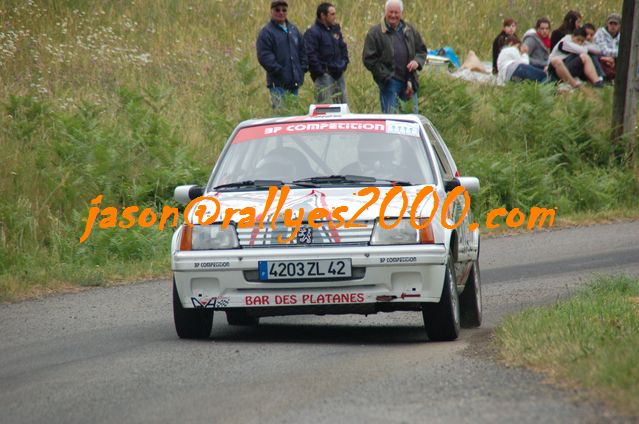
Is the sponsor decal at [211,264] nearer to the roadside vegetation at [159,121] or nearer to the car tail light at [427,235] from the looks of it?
the car tail light at [427,235]

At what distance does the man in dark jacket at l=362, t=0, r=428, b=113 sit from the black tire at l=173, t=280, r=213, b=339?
402 inches

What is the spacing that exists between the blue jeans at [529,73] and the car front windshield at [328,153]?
50.2 ft

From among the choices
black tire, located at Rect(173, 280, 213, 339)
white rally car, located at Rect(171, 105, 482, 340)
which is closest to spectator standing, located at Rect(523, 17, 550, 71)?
white rally car, located at Rect(171, 105, 482, 340)

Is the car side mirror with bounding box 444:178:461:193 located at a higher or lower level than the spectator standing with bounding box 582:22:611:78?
higher

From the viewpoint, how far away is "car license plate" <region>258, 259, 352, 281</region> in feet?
29.4

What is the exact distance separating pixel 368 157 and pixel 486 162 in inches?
419

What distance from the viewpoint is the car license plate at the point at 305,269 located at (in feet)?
29.4

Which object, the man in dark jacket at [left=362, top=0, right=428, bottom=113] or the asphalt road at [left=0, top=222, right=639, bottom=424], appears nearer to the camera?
the asphalt road at [left=0, top=222, right=639, bottom=424]

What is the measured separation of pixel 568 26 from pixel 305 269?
18770mm

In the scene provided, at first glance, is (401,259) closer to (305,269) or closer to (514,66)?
(305,269)

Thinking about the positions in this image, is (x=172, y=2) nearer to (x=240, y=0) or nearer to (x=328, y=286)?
(x=240, y=0)

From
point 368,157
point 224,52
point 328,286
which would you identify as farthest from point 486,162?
point 328,286

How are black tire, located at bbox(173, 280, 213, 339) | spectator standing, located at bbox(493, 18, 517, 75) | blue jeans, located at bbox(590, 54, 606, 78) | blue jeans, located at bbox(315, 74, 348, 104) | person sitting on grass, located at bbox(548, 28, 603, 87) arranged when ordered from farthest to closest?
1. blue jeans, located at bbox(590, 54, 606, 78)
2. person sitting on grass, located at bbox(548, 28, 603, 87)
3. spectator standing, located at bbox(493, 18, 517, 75)
4. blue jeans, located at bbox(315, 74, 348, 104)
5. black tire, located at bbox(173, 280, 213, 339)

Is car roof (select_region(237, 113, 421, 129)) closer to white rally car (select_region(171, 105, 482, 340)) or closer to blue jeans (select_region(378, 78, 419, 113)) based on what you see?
white rally car (select_region(171, 105, 482, 340))
